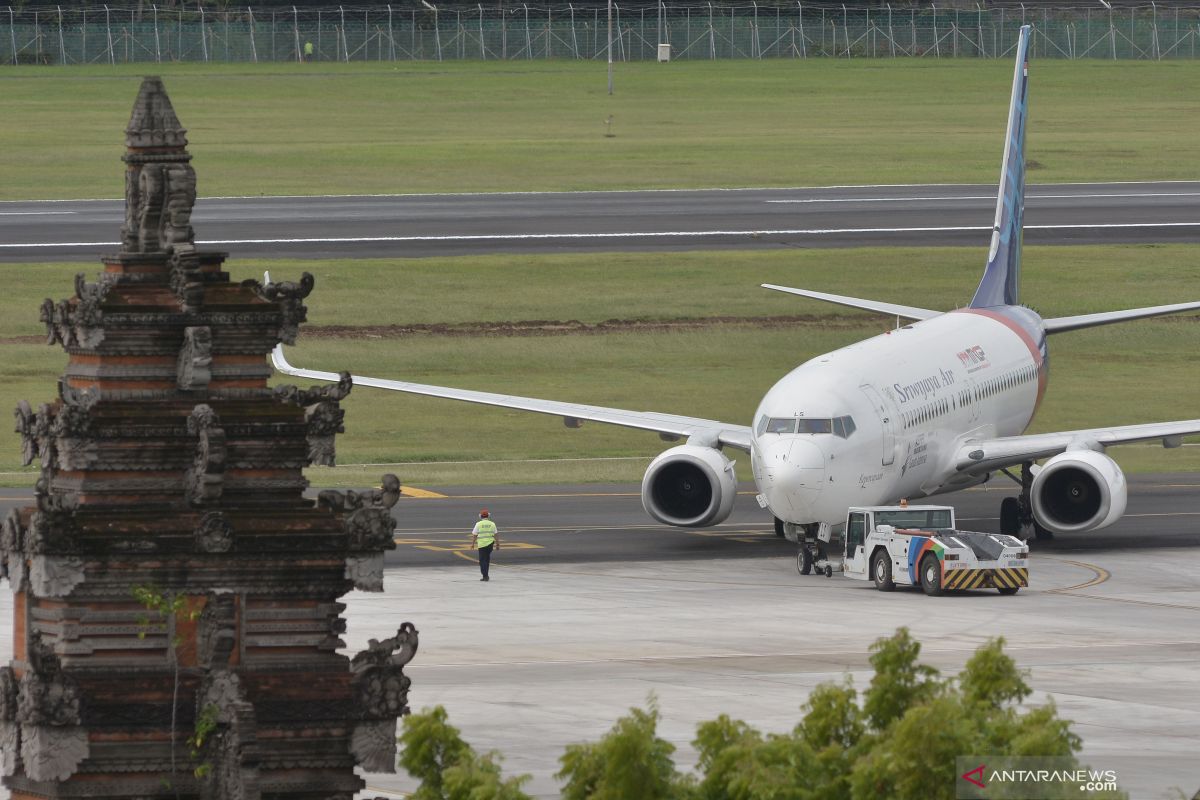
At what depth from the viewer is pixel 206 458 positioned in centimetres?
1981

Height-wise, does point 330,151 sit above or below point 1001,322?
above

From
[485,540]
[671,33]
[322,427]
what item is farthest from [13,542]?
[671,33]

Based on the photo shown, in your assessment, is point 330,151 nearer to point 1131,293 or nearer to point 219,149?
point 219,149

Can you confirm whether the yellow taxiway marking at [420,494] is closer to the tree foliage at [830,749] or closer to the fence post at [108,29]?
the tree foliage at [830,749]

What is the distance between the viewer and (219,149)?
126m

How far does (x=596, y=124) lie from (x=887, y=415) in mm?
85929

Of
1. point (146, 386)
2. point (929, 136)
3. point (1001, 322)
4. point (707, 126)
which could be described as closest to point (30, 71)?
point (707, 126)

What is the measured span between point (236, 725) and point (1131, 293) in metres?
82.7

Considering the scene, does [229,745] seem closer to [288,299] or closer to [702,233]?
[288,299]

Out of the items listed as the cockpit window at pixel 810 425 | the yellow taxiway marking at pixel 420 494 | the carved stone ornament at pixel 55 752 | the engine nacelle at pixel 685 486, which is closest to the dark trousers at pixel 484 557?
the engine nacelle at pixel 685 486

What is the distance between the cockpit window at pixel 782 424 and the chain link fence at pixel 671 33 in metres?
116

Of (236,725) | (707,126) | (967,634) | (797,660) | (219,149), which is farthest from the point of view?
(707,126)

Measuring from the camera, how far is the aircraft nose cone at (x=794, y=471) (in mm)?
50938

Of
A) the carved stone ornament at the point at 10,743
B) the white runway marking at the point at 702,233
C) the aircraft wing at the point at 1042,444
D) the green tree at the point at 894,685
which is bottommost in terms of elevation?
the aircraft wing at the point at 1042,444
